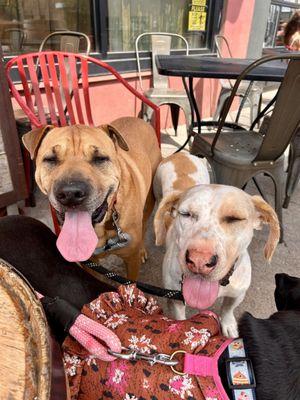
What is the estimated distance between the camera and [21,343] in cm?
77

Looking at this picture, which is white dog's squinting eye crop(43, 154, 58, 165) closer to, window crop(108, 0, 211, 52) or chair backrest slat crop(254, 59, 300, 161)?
chair backrest slat crop(254, 59, 300, 161)

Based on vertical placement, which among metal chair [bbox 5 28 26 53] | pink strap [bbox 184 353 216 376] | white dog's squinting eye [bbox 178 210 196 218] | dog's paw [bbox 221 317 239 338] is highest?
metal chair [bbox 5 28 26 53]

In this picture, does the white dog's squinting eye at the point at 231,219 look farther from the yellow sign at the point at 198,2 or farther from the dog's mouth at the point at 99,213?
the yellow sign at the point at 198,2

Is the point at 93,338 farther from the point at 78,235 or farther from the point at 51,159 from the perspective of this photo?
the point at 51,159

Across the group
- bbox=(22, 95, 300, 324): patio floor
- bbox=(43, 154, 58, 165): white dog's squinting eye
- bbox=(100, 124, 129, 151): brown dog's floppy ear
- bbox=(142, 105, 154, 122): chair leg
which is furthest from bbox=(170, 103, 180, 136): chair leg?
bbox=(43, 154, 58, 165): white dog's squinting eye

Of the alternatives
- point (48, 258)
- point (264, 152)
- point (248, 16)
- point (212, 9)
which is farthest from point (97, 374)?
point (248, 16)

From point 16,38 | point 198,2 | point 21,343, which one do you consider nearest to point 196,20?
point 198,2

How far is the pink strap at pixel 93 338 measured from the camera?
1105mm

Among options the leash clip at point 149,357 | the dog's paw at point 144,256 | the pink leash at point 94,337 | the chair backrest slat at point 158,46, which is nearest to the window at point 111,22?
the chair backrest slat at point 158,46

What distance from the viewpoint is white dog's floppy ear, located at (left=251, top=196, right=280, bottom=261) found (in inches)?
67.6

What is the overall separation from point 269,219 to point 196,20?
593 centimetres

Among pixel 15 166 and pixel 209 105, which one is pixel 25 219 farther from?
pixel 209 105

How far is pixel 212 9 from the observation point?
6.40 metres

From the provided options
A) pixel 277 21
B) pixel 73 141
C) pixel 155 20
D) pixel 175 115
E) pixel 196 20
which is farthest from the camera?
pixel 277 21
